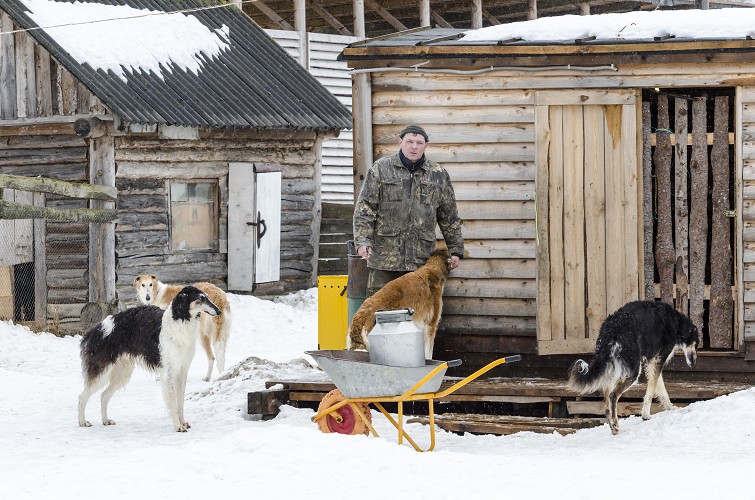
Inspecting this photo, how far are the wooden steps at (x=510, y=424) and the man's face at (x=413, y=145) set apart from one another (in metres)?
2.05

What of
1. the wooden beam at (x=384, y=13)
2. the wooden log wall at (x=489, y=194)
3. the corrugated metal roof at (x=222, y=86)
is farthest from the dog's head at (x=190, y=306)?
→ the wooden beam at (x=384, y=13)

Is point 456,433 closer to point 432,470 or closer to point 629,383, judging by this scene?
point 629,383

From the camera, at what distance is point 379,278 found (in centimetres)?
978

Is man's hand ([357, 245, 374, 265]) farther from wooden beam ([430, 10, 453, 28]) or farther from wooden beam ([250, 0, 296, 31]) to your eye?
wooden beam ([430, 10, 453, 28])

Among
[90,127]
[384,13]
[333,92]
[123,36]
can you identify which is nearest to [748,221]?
→ [90,127]

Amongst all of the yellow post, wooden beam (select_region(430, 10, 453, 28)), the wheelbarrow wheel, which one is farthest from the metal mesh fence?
wooden beam (select_region(430, 10, 453, 28))

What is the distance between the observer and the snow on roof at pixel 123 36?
54.0ft

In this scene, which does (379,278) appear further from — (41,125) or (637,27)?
(41,125)

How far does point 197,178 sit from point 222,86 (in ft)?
4.99

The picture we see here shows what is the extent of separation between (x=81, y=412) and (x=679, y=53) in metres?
5.77

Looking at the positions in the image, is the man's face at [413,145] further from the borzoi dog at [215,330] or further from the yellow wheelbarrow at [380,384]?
the borzoi dog at [215,330]

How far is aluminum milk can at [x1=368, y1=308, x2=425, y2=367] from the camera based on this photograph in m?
7.66

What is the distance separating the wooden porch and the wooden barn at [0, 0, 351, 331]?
225 inches

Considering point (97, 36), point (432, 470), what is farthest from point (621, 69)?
point (97, 36)
